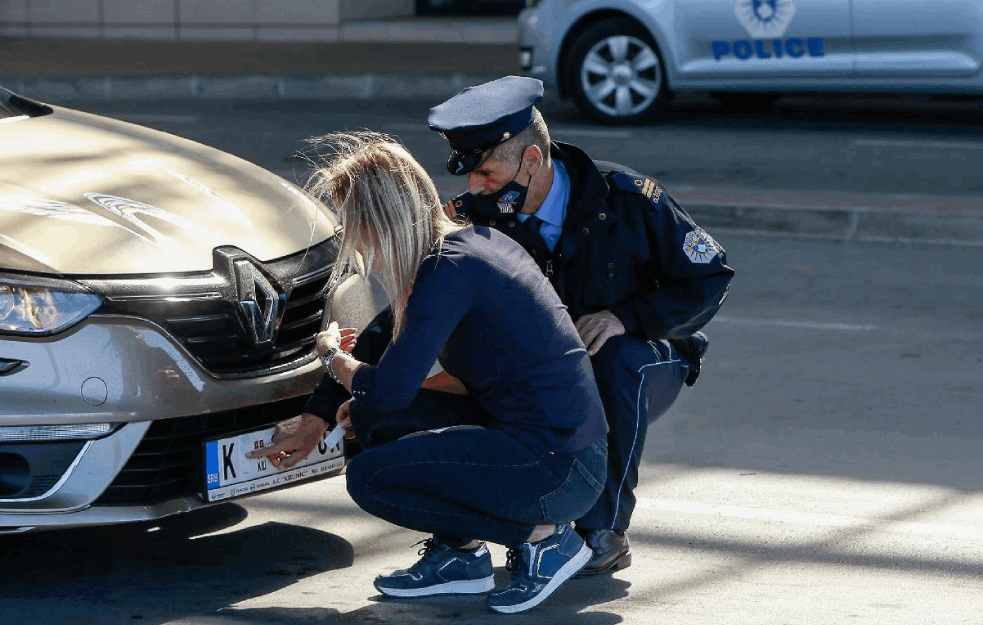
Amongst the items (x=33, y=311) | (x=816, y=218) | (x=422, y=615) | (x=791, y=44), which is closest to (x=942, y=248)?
(x=816, y=218)

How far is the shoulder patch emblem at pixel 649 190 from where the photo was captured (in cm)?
391

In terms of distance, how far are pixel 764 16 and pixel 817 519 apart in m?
6.91

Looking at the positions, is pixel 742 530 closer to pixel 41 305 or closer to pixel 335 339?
pixel 335 339

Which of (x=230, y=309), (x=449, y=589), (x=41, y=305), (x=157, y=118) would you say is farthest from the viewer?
(x=157, y=118)

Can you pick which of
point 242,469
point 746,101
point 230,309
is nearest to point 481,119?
point 230,309

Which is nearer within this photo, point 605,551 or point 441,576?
point 441,576

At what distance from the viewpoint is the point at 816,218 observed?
8383 mm

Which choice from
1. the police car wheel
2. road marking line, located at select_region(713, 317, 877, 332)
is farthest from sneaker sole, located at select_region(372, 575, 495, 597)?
the police car wheel

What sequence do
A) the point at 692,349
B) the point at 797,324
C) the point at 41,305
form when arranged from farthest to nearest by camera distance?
1. the point at 797,324
2. the point at 692,349
3. the point at 41,305

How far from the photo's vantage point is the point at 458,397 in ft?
12.3

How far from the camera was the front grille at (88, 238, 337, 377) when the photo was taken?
11.6 ft

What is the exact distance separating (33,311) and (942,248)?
221 inches

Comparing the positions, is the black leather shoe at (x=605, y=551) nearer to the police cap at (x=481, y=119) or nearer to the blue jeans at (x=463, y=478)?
the blue jeans at (x=463, y=478)

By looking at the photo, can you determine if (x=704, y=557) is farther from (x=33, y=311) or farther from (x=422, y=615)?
(x=33, y=311)
